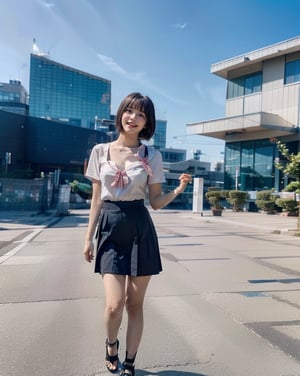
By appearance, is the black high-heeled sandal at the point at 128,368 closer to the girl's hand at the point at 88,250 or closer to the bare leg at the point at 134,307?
the bare leg at the point at 134,307

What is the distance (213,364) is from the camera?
3.29 metres

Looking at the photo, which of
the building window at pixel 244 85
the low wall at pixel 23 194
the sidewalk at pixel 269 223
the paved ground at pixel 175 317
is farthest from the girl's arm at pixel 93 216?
the building window at pixel 244 85

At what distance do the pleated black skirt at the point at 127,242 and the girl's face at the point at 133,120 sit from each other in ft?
1.83

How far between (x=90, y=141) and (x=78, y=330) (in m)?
60.1

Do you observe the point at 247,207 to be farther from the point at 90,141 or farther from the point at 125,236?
the point at 90,141

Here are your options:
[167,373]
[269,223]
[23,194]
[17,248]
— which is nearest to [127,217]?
[167,373]

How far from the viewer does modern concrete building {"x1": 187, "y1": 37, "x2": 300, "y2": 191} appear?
1096 inches

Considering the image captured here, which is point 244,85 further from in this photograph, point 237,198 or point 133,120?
point 133,120

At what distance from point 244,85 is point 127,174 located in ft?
102

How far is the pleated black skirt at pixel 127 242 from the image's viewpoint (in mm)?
2832

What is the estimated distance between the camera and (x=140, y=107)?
302 centimetres

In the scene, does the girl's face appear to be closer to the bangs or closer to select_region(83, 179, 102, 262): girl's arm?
the bangs

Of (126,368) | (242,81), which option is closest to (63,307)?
(126,368)

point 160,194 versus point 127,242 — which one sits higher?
point 160,194
